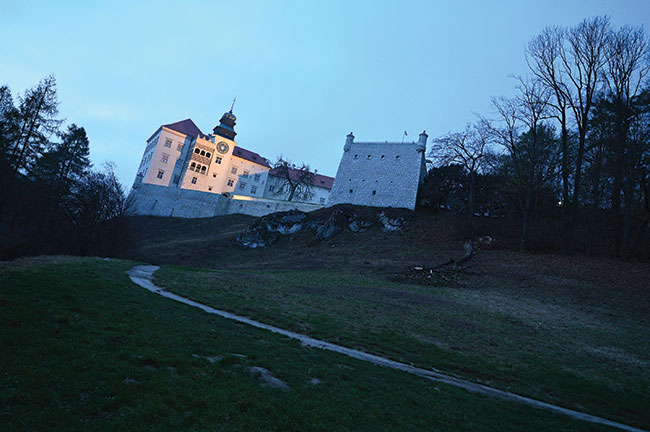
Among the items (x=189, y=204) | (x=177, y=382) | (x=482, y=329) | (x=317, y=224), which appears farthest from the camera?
(x=189, y=204)

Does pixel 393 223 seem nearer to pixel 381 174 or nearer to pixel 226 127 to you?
pixel 381 174

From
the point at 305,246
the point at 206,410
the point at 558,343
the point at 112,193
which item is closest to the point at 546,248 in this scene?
the point at 558,343

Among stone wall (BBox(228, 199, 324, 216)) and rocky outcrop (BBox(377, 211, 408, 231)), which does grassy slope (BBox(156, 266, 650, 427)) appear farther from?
stone wall (BBox(228, 199, 324, 216))

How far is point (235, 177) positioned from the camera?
3501 inches

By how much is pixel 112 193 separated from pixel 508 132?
4864 cm

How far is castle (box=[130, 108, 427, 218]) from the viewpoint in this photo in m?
52.3

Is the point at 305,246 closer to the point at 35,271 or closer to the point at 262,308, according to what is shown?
the point at 262,308

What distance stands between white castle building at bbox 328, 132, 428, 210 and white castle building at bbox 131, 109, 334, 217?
22.2 feet

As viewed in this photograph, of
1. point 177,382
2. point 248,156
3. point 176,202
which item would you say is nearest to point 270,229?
point 176,202

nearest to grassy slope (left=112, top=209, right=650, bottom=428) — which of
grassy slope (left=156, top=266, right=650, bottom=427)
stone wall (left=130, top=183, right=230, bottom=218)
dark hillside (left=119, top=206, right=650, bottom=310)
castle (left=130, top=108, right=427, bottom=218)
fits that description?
grassy slope (left=156, top=266, right=650, bottom=427)

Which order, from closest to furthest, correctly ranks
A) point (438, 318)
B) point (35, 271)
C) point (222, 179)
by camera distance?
point (35, 271), point (438, 318), point (222, 179)

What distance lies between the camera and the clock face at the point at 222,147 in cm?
8444

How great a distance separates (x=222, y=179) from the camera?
85875mm

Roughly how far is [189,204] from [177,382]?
6576cm
